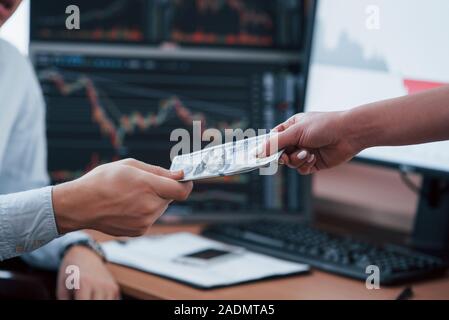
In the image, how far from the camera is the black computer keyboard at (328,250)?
136cm

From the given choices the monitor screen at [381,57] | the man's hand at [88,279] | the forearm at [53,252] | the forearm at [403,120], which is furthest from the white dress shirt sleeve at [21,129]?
the forearm at [403,120]

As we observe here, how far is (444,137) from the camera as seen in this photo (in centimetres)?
113

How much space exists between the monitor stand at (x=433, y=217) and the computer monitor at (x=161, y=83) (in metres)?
0.33

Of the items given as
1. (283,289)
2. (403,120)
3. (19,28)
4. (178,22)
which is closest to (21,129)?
(19,28)

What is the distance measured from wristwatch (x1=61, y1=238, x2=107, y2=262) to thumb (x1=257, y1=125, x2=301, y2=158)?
470 mm

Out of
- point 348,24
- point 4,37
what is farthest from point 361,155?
point 4,37

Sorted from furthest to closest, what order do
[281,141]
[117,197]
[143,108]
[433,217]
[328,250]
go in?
[143,108] → [433,217] → [328,250] → [281,141] → [117,197]

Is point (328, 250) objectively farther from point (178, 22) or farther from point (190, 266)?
point (178, 22)

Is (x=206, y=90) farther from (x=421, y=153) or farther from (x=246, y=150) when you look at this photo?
(x=246, y=150)

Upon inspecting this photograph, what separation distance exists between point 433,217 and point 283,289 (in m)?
0.45

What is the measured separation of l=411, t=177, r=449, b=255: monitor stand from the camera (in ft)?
5.11

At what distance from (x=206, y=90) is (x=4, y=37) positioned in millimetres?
508

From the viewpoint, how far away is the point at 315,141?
1.21m

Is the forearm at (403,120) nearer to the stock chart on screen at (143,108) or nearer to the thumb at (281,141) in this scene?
the thumb at (281,141)
